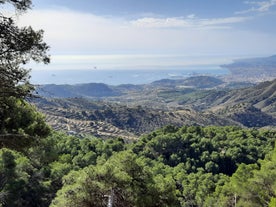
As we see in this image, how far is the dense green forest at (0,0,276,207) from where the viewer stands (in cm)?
1155

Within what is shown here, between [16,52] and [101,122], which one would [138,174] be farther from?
[101,122]

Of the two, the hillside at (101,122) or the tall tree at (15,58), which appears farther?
the hillside at (101,122)

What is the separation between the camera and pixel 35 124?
14.1 metres

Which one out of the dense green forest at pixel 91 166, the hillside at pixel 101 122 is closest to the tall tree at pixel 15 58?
the dense green forest at pixel 91 166

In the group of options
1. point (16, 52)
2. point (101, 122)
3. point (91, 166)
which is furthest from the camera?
point (101, 122)

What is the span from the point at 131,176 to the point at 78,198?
2955 millimetres

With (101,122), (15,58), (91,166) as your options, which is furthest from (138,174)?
(101,122)

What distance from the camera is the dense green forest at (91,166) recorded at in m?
11.5

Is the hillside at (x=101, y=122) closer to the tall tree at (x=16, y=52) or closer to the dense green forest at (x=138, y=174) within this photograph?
the dense green forest at (x=138, y=174)

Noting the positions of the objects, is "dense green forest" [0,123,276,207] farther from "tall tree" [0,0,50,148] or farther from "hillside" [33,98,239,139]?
"hillside" [33,98,239,139]

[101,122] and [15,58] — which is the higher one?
[15,58]

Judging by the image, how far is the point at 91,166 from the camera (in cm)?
1858

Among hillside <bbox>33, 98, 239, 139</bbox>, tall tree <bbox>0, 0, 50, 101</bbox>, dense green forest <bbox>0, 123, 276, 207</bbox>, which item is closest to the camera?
tall tree <bbox>0, 0, 50, 101</bbox>

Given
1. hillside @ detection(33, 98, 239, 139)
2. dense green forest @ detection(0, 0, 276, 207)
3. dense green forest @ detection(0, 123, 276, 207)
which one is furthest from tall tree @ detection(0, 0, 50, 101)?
hillside @ detection(33, 98, 239, 139)
